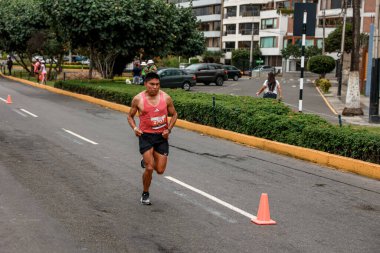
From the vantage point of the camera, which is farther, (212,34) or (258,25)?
(212,34)

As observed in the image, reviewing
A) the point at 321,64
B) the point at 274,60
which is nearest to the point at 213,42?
the point at 274,60

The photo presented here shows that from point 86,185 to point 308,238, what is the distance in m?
3.84

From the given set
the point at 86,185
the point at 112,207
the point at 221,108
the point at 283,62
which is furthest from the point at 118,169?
the point at 283,62

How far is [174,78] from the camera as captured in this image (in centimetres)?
3800

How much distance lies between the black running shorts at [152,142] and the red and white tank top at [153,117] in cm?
7

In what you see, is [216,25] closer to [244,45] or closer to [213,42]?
[213,42]

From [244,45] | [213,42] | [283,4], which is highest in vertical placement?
[283,4]

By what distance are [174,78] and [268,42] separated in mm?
52758

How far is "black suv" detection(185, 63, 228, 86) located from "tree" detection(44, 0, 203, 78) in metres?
12.5

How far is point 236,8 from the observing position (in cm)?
9456

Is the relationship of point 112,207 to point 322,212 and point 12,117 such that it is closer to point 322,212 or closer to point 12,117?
point 322,212

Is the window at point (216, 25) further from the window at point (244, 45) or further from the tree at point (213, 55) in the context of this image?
the window at point (244, 45)

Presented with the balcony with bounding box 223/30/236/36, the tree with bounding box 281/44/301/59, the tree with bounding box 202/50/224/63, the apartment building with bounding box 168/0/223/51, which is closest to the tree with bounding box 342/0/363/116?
the tree with bounding box 281/44/301/59

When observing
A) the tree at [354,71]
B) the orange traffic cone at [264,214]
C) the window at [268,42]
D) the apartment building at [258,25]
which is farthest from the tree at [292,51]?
the orange traffic cone at [264,214]
